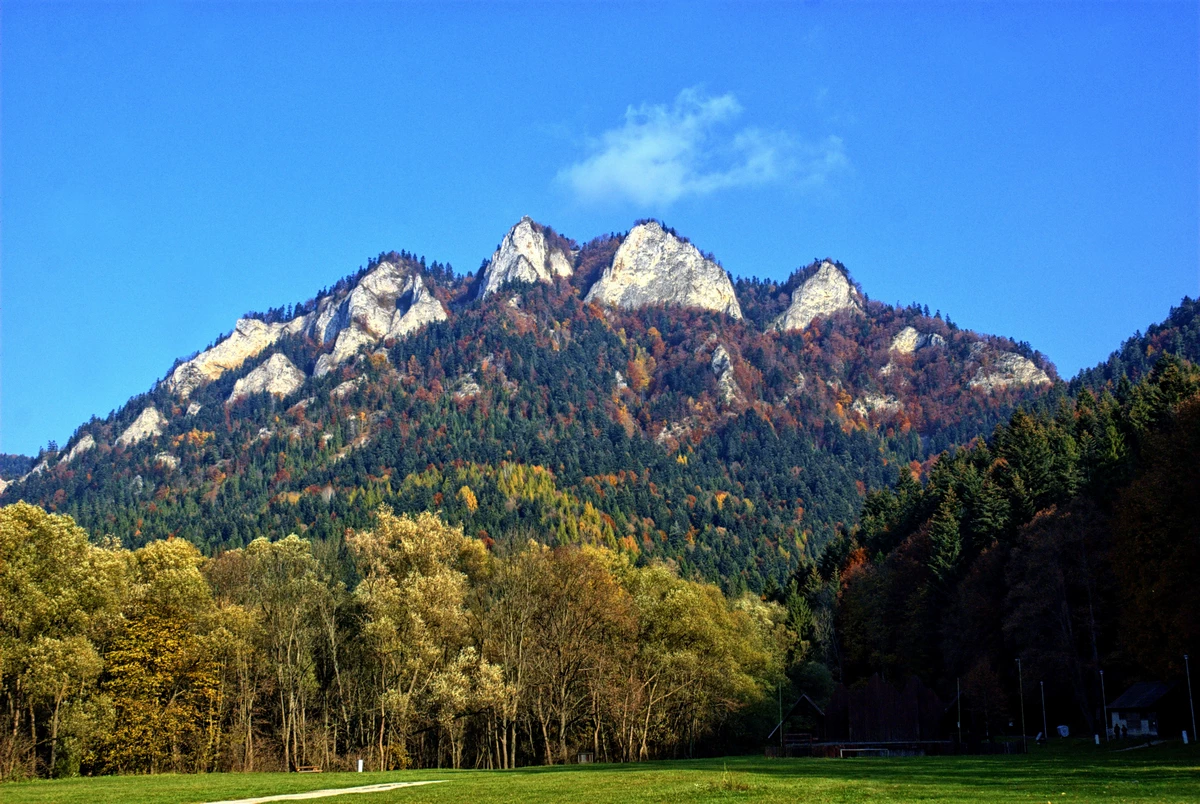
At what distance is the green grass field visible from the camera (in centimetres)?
2570

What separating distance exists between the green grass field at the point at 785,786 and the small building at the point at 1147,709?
13.7m

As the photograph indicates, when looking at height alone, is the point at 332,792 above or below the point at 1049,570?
below

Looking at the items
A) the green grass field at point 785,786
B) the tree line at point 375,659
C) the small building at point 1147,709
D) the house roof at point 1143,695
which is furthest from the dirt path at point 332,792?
the house roof at point 1143,695

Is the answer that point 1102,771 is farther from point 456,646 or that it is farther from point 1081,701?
point 456,646

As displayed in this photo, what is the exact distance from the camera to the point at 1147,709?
56688 millimetres

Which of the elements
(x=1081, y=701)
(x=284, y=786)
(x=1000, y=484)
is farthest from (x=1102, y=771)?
(x=1000, y=484)

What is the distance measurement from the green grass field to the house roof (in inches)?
556

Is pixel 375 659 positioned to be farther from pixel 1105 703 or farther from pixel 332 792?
pixel 1105 703

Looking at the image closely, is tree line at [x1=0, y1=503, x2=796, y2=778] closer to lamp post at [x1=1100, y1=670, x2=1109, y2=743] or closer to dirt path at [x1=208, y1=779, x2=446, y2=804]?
dirt path at [x1=208, y1=779, x2=446, y2=804]

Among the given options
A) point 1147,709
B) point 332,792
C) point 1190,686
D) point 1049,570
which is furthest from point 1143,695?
point 332,792

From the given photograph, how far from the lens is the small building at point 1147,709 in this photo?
56.2 m

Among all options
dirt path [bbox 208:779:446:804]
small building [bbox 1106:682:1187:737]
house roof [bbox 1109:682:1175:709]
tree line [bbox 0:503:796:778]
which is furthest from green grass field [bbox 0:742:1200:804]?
house roof [bbox 1109:682:1175:709]

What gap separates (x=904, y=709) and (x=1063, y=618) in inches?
489

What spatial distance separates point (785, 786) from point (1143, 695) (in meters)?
38.6
